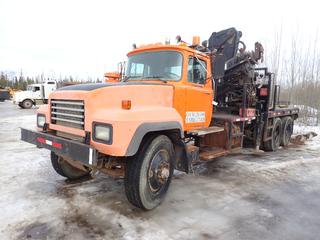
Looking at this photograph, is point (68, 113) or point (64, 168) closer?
point (68, 113)

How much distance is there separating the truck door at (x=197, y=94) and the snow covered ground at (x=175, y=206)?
1231 mm

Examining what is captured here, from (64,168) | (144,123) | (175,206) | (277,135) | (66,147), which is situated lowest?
(175,206)

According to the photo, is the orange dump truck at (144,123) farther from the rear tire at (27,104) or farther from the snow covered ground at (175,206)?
the rear tire at (27,104)

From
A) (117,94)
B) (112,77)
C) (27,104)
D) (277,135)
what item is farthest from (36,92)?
(117,94)

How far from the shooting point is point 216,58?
4.91 metres

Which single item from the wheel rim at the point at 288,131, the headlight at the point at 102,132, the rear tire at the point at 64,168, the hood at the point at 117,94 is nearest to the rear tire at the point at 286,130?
the wheel rim at the point at 288,131

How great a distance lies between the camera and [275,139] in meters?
8.53

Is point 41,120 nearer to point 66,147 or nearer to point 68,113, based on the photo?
point 68,113

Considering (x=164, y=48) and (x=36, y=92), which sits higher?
(x=164, y=48)

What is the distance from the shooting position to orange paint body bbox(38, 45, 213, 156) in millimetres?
3217

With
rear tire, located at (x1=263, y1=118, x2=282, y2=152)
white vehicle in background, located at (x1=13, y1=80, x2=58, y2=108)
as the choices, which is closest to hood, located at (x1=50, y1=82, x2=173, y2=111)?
rear tire, located at (x1=263, y1=118, x2=282, y2=152)

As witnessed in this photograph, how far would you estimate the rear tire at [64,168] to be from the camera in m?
4.75

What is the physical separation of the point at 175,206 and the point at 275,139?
18.7 ft

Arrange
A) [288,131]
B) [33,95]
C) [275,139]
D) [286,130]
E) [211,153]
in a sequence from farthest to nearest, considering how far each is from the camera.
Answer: [33,95], [288,131], [286,130], [275,139], [211,153]
